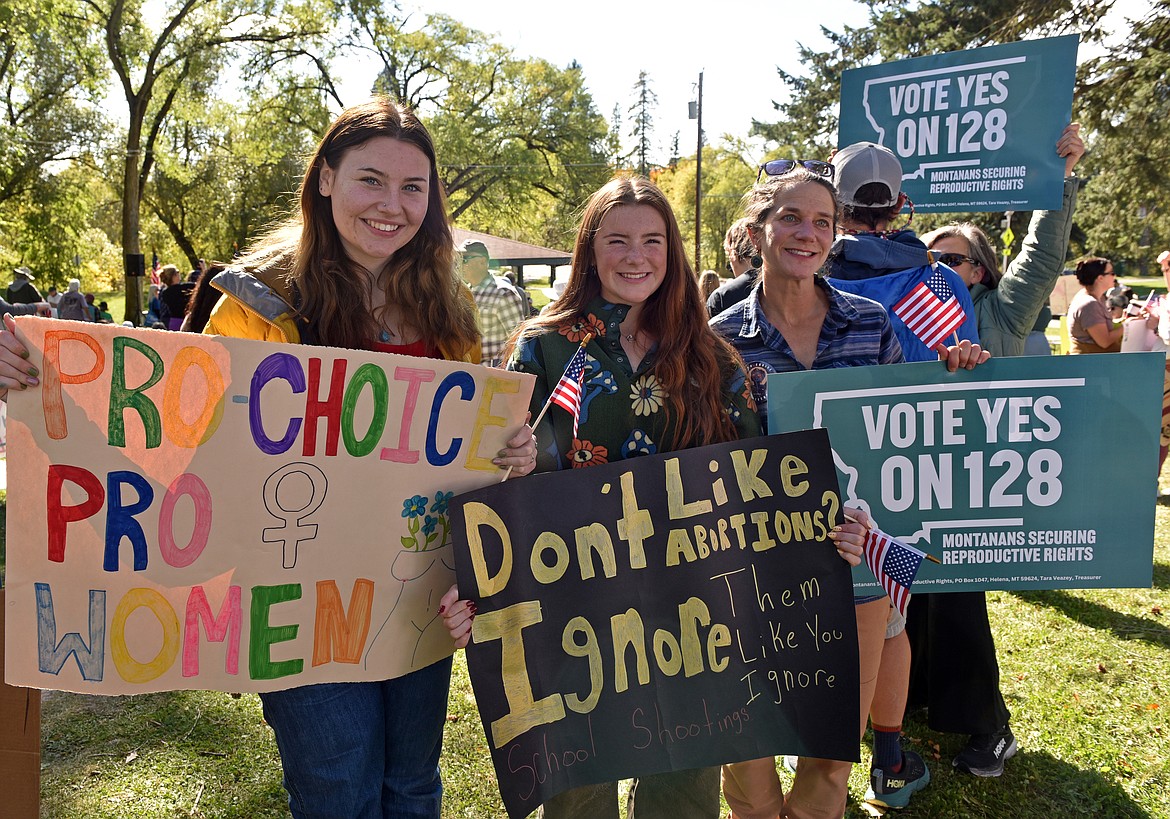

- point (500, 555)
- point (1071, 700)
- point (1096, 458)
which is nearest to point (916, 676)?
point (1071, 700)

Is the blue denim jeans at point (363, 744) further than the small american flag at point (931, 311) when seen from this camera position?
No

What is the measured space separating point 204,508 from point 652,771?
123cm

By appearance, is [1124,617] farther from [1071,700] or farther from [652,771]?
[652,771]

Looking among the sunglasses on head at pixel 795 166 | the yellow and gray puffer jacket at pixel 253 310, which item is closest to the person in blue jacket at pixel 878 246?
the sunglasses on head at pixel 795 166

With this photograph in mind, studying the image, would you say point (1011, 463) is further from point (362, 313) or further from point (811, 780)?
point (362, 313)

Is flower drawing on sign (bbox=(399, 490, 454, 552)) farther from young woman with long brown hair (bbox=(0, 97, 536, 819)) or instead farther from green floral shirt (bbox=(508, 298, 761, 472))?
green floral shirt (bbox=(508, 298, 761, 472))

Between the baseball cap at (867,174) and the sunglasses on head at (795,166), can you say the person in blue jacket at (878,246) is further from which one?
the sunglasses on head at (795,166)

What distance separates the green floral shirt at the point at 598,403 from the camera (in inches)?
86.4

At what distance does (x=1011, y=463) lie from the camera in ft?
8.51

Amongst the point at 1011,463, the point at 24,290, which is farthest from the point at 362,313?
the point at 24,290

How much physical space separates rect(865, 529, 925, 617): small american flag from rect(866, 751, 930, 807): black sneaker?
1182 mm

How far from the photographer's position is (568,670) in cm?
200

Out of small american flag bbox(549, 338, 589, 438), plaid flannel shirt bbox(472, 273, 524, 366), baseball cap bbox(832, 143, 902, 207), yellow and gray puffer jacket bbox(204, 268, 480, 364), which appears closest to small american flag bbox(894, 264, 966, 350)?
baseball cap bbox(832, 143, 902, 207)

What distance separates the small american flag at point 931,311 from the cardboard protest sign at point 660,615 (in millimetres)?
799
